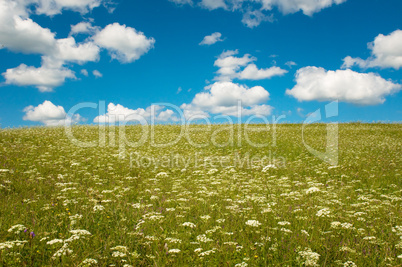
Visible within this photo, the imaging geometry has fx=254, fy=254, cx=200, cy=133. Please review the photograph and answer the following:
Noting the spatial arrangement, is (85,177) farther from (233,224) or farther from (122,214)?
(233,224)

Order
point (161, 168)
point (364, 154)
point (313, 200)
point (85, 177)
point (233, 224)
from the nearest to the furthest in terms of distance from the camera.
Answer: point (233, 224) < point (313, 200) < point (85, 177) < point (161, 168) < point (364, 154)

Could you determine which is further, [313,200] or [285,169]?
[285,169]

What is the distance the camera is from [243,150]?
733 inches

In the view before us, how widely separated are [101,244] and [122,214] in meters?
1.36

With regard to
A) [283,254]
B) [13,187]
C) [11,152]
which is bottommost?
[283,254]

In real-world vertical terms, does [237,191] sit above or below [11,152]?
below

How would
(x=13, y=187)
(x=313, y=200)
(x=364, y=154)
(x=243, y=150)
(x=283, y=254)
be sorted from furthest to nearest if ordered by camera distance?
(x=243, y=150), (x=364, y=154), (x=13, y=187), (x=313, y=200), (x=283, y=254)

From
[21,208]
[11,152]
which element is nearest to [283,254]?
[21,208]

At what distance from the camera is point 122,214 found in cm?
588

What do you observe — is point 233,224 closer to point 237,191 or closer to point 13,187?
point 237,191

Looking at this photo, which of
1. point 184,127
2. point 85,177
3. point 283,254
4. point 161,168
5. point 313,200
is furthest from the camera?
point 184,127

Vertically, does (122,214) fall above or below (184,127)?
below

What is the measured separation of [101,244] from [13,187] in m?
5.52

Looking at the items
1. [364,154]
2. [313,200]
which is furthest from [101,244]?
[364,154]
